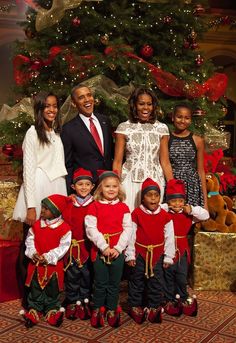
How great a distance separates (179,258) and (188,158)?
2.48 feet

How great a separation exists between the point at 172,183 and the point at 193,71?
209 cm

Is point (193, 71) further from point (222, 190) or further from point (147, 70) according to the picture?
point (222, 190)

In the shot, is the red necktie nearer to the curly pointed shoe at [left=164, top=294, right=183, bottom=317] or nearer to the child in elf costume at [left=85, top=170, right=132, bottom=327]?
the child in elf costume at [left=85, top=170, right=132, bottom=327]

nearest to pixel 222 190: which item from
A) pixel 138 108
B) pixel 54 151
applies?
pixel 138 108

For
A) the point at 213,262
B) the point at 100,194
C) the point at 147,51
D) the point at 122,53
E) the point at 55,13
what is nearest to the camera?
the point at 100,194

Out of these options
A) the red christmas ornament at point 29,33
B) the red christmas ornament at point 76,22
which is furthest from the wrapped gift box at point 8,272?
the red christmas ornament at point 29,33

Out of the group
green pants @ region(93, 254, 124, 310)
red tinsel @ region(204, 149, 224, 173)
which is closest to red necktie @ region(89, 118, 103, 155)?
green pants @ region(93, 254, 124, 310)

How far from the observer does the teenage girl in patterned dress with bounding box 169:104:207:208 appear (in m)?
3.39

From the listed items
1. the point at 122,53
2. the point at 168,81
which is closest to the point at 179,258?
the point at 168,81

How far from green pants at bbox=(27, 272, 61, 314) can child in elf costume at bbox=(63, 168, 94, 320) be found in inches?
4.6

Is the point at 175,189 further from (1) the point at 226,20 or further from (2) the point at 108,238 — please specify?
(1) the point at 226,20

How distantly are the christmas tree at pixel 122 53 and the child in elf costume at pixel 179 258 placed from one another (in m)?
1.20

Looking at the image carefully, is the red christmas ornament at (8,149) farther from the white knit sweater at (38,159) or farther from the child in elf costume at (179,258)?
the child in elf costume at (179,258)

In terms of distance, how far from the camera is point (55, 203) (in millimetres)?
2920
